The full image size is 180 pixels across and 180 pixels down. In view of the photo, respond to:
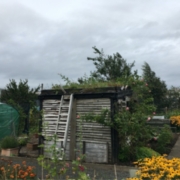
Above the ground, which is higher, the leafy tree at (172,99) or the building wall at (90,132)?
the leafy tree at (172,99)

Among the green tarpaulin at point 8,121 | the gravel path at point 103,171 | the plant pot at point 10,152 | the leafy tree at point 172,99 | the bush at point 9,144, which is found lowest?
the gravel path at point 103,171

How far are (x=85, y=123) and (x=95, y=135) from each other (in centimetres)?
46

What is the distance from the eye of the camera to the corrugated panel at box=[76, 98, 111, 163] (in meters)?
7.73

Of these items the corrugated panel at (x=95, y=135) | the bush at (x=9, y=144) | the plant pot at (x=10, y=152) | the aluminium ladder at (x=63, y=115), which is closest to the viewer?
the corrugated panel at (x=95, y=135)

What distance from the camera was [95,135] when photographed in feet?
26.4

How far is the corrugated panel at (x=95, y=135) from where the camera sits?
7730mm

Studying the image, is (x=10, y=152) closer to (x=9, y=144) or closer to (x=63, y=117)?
(x=9, y=144)

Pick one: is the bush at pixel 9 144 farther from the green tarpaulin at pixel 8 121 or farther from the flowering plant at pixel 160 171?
the flowering plant at pixel 160 171

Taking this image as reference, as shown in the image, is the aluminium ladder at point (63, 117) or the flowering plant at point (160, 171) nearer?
the flowering plant at point (160, 171)

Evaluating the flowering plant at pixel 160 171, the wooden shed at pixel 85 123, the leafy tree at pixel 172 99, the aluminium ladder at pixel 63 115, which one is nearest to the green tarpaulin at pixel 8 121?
the wooden shed at pixel 85 123

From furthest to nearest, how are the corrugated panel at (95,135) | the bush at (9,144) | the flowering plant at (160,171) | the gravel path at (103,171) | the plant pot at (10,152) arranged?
the bush at (9,144)
the plant pot at (10,152)
the corrugated panel at (95,135)
the gravel path at (103,171)
the flowering plant at (160,171)

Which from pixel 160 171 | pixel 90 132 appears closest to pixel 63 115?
pixel 90 132

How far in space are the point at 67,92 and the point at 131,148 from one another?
2.49 m

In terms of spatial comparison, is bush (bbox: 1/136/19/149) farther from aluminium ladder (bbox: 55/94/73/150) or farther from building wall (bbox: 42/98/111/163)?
aluminium ladder (bbox: 55/94/73/150)
